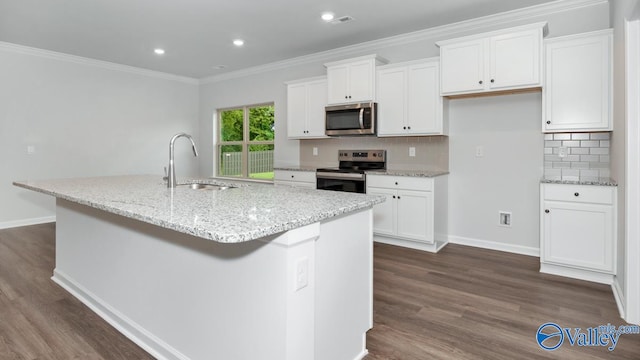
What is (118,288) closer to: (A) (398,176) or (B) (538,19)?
(A) (398,176)

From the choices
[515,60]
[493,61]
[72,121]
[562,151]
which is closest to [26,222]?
[72,121]

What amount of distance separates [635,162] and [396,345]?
1816mm

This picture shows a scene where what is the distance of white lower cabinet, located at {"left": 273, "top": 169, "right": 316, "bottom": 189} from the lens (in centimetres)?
465

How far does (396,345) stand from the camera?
2012 mm

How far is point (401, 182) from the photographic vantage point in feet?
12.8

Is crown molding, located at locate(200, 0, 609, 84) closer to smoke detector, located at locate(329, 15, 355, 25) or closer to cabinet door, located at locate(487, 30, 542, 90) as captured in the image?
cabinet door, located at locate(487, 30, 542, 90)

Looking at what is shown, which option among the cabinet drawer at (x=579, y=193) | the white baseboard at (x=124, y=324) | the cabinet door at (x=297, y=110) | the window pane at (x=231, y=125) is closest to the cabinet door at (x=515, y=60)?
the cabinet drawer at (x=579, y=193)

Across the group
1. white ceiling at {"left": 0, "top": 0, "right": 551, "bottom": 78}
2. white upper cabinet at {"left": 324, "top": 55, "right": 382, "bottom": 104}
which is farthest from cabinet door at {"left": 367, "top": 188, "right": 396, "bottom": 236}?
white ceiling at {"left": 0, "top": 0, "right": 551, "bottom": 78}

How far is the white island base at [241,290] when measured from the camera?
137cm

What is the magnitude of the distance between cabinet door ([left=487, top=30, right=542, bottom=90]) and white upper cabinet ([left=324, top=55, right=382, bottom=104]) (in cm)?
128

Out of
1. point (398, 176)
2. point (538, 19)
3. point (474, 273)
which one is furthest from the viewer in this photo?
point (398, 176)

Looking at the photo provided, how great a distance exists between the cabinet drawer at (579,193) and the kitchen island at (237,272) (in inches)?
75.7

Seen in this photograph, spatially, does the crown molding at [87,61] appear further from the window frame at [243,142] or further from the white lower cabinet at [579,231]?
the white lower cabinet at [579,231]

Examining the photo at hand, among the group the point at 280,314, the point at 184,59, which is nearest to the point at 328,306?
the point at 280,314
